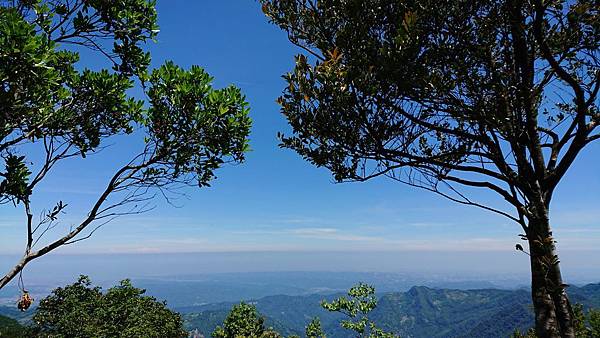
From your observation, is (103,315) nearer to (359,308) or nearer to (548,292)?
(359,308)

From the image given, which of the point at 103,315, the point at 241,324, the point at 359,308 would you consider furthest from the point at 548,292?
the point at 103,315

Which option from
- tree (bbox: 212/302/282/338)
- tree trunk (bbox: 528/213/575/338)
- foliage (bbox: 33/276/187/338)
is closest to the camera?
tree trunk (bbox: 528/213/575/338)

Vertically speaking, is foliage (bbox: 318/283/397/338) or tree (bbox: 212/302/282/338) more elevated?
foliage (bbox: 318/283/397/338)

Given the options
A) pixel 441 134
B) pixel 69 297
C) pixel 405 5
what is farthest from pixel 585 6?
pixel 69 297

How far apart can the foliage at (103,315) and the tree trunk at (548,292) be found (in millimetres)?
39101

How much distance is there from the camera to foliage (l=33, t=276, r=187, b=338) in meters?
38.3

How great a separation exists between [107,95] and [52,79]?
6.00 feet

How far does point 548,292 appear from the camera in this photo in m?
5.23

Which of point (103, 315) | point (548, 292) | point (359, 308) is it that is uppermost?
point (548, 292)

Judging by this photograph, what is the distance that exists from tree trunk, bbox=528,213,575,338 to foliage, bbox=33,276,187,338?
1539 inches

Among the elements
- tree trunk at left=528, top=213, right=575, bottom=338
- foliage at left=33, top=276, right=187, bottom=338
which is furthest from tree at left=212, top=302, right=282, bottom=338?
tree trunk at left=528, top=213, right=575, bottom=338

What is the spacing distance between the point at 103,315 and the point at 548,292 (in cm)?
4587

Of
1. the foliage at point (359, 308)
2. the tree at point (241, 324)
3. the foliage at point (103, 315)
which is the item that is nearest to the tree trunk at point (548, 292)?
the foliage at point (359, 308)

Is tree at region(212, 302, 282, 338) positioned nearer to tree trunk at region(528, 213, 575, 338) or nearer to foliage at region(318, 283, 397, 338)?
foliage at region(318, 283, 397, 338)
